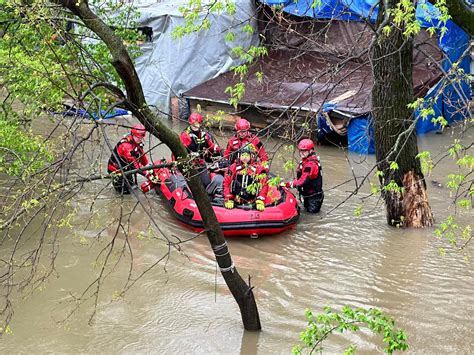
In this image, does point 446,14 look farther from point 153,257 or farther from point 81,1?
point 153,257

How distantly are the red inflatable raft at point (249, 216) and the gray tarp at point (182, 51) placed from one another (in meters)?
7.29

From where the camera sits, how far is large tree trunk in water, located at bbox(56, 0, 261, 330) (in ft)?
16.7

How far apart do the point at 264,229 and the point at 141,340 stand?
2.92 metres

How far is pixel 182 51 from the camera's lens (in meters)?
16.8

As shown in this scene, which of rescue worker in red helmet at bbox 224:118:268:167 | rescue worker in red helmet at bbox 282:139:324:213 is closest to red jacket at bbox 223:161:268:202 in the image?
rescue worker in red helmet at bbox 224:118:268:167

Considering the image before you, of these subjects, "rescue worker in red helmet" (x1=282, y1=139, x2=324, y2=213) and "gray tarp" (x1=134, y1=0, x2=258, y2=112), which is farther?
"gray tarp" (x1=134, y1=0, x2=258, y2=112)

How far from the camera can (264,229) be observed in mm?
9336

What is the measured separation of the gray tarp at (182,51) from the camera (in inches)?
656

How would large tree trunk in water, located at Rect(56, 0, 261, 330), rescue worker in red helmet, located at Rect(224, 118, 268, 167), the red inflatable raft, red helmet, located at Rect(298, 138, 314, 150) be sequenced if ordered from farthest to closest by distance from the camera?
red helmet, located at Rect(298, 138, 314, 150)
the red inflatable raft
rescue worker in red helmet, located at Rect(224, 118, 268, 167)
large tree trunk in water, located at Rect(56, 0, 261, 330)

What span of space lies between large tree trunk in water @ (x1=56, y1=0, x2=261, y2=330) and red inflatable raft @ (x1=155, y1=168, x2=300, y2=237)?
8.23 ft

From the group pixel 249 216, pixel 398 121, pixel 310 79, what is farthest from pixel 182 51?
pixel 398 121

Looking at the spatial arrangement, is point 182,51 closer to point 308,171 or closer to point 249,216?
point 308,171

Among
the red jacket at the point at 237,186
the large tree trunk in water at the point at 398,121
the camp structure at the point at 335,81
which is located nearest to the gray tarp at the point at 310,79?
the camp structure at the point at 335,81

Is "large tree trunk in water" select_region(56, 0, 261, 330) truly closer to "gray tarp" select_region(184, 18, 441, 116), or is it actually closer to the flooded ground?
the flooded ground
